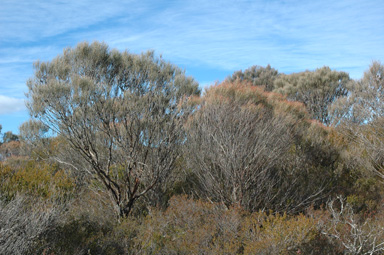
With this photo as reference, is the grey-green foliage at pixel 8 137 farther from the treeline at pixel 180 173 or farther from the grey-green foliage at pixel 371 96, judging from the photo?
the grey-green foliage at pixel 371 96

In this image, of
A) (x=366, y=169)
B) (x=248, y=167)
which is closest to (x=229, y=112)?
(x=248, y=167)

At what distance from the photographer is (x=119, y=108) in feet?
28.9

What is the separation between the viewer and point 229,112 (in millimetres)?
8719

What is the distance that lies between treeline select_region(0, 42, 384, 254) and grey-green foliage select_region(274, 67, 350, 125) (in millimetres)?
11038

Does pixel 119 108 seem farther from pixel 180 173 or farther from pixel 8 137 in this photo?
pixel 8 137

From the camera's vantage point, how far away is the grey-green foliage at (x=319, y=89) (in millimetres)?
23500

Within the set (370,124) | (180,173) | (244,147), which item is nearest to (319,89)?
(370,124)

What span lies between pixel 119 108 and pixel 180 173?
3.62 m

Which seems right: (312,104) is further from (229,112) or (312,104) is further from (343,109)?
(229,112)

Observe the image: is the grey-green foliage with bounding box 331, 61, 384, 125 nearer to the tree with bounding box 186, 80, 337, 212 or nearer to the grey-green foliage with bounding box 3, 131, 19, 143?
the tree with bounding box 186, 80, 337, 212

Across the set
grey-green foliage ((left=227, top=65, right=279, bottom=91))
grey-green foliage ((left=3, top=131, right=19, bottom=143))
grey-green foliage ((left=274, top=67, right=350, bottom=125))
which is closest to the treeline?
grey-green foliage ((left=274, top=67, right=350, bottom=125))

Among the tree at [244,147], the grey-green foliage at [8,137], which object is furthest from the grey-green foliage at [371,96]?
the grey-green foliage at [8,137]

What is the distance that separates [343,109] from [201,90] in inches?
386

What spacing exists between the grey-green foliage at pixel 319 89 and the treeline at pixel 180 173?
1104 centimetres
